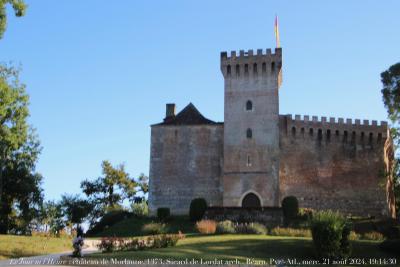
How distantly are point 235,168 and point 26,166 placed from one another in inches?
582

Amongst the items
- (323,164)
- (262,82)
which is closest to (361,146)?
(323,164)

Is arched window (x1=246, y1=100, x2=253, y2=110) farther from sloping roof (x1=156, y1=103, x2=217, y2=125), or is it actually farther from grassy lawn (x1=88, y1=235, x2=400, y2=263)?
grassy lawn (x1=88, y1=235, x2=400, y2=263)

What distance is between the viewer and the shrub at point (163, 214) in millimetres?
39500

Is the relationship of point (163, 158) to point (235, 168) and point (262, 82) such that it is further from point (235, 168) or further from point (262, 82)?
point (262, 82)

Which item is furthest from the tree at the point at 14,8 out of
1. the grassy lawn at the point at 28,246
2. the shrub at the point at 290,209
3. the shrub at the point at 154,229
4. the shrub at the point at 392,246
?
the shrub at the point at 290,209

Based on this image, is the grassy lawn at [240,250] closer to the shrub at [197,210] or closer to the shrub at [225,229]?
the shrub at [225,229]

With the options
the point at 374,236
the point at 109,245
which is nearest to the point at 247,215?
the point at 374,236

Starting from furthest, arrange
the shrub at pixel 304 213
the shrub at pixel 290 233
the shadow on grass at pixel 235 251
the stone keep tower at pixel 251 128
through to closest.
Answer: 1. the stone keep tower at pixel 251 128
2. the shrub at pixel 304 213
3. the shrub at pixel 290 233
4. the shadow on grass at pixel 235 251

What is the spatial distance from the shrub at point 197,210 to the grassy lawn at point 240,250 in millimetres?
11443

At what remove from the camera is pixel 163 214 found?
39594mm

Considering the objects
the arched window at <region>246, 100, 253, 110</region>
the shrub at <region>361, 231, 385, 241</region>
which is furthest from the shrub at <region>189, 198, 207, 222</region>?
the shrub at <region>361, 231, 385, 241</region>

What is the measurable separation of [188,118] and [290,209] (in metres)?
11.5

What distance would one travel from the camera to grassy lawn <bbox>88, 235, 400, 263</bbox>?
20.3 meters

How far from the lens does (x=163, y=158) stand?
43938 mm
